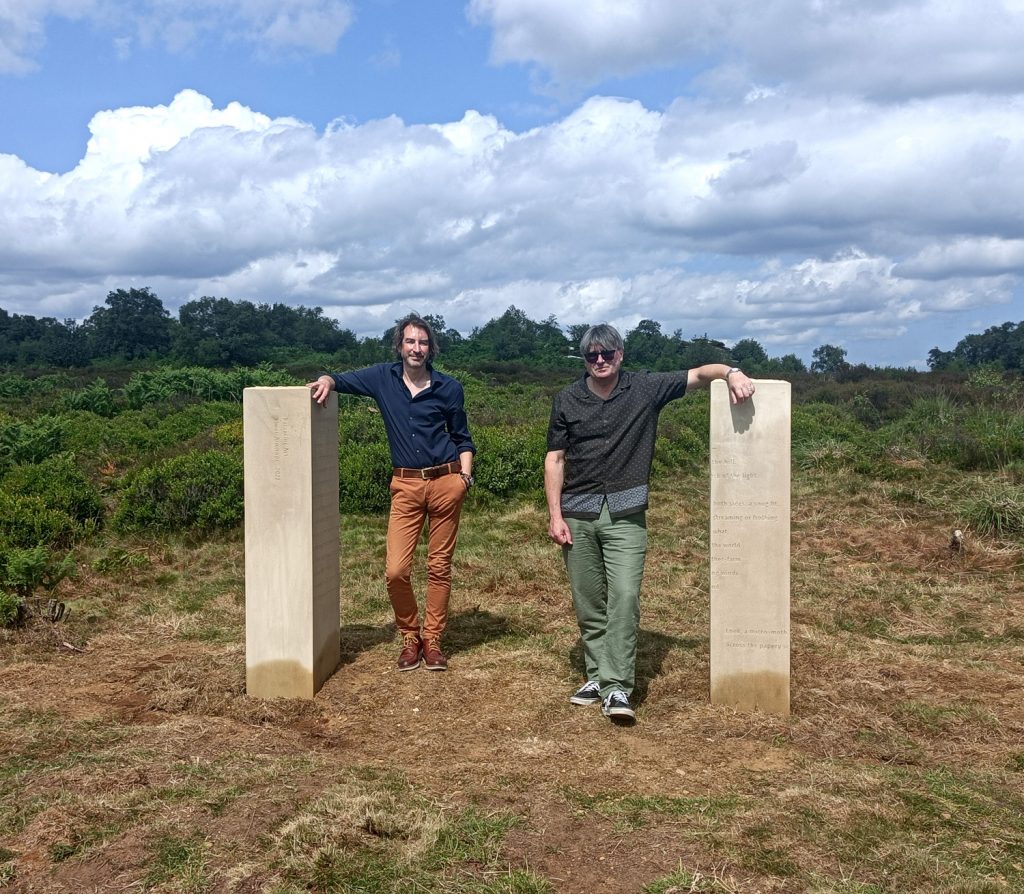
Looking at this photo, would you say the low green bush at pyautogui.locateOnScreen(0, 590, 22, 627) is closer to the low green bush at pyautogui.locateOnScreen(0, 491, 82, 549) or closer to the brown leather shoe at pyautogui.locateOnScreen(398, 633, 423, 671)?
the low green bush at pyautogui.locateOnScreen(0, 491, 82, 549)

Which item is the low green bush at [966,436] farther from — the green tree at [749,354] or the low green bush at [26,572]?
the green tree at [749,354]

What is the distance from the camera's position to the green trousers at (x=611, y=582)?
459cm

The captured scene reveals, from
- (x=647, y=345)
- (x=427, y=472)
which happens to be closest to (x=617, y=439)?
(x=427, y=472)

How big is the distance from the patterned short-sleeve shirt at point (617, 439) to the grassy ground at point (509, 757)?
105 centimetres

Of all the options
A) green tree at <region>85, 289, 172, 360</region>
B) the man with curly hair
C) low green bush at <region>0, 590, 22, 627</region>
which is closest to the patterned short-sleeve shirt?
the man with curly hair

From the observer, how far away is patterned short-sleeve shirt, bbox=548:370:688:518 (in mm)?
4605

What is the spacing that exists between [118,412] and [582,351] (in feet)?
50.3

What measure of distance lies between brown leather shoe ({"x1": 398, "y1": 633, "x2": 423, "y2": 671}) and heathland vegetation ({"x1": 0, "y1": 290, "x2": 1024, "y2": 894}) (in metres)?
0.09

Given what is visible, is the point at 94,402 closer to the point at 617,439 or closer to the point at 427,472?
the point at 427,472

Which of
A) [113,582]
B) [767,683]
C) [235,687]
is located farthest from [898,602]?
[113,582]

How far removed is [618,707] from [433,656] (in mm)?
1282

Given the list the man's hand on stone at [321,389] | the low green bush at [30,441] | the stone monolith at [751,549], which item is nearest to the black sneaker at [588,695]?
the stone monolith at [751,549]

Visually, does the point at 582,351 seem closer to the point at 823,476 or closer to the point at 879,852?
the point at 879,852

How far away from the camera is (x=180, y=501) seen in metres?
9.36
